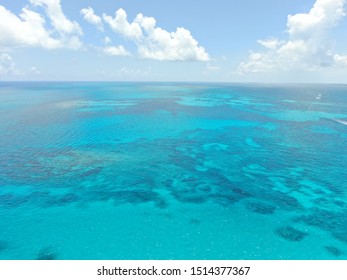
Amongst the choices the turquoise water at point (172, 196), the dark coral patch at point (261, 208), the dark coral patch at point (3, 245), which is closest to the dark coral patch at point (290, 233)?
the turquoise water at point (172, 196)

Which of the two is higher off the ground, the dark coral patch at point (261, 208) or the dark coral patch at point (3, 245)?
the dark coral patch at point (261, 208)

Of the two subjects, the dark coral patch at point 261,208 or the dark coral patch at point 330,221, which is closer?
the dark coral patch at point 330,221

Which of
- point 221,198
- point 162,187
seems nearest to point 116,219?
point 162,187

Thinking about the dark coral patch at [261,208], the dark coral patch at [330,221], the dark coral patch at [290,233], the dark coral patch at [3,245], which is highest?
the dark coral patch at [261,208]

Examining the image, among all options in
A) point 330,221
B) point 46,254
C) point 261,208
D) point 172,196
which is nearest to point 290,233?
point 261,208

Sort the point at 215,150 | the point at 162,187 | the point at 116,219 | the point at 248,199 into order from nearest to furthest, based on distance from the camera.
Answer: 1. the point at 116,219
2. the point at 248,199
3. the point at 162,187
4. the point at 215,150

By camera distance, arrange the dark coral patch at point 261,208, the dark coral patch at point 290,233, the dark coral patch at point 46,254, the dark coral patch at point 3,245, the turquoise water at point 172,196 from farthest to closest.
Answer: the dark coral patch at point 261,208
the dark coral patch at point 290,233
the turquoise water at point 172,196
the dark coral patch at point 3,245
the dark coral patch at point 46,254

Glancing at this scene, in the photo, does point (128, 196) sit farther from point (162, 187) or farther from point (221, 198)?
point (221, 198)

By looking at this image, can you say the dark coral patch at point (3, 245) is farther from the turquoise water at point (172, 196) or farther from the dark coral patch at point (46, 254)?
the dark coral patch at point (46, 254)
